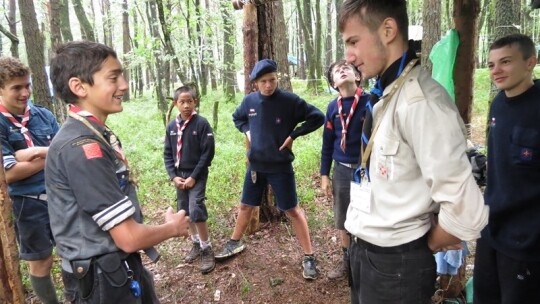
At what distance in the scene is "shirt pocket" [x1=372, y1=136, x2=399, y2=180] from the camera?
1630mm

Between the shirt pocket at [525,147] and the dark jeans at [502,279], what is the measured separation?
23.7 inches

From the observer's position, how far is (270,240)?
4.80 m

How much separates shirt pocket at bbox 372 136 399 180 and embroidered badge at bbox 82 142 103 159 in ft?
4.50

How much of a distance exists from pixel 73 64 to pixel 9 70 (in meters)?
1.76

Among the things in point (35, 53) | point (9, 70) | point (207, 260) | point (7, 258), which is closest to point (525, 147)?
point (7, 258)

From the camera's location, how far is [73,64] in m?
1.92

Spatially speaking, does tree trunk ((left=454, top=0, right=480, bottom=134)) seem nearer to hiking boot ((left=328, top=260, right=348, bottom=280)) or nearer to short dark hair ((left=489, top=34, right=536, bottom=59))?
short dark hair ((left=489, top=34, right=536, bottom=59))

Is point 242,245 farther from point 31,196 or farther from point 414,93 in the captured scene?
point 414,93

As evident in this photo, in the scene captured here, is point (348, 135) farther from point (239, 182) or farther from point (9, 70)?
point (239, 182)

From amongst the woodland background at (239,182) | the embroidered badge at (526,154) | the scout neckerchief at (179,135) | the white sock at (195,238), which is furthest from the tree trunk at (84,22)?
the embroidered badge at (526,154)

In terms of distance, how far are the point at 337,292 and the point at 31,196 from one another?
10.2 ft

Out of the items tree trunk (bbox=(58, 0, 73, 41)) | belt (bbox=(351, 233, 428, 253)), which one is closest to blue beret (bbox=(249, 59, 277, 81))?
belt (bbox=(351, 233, 428, 253))

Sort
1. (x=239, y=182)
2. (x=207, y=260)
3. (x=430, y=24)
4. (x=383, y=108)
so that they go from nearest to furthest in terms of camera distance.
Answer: (x=383, y=108) < (x=207, y=260) < (x=239, y=182) < (x=430, y=24)

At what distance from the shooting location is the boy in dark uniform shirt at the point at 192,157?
431 centimetres
